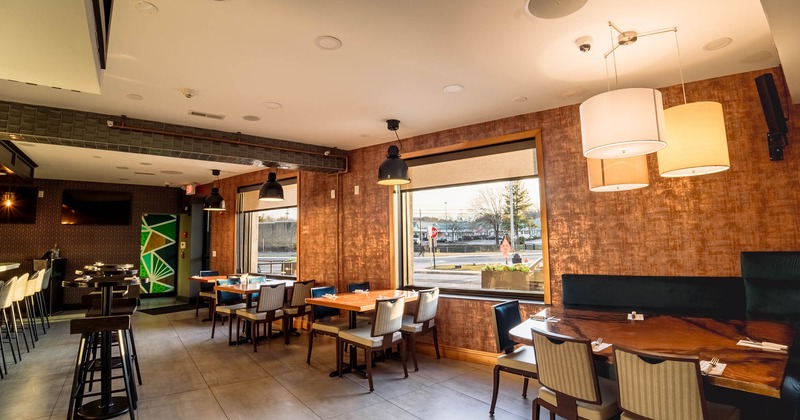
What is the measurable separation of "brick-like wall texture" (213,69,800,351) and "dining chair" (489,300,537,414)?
3.42 feet

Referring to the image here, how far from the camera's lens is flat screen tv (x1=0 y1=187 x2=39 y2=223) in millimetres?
8188

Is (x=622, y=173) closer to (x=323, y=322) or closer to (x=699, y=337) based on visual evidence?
(x=699, y=337)

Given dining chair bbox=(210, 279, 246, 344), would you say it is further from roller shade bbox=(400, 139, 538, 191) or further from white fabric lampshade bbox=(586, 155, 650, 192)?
white fabric lampshade bbox=(586, 155, 650, 192)

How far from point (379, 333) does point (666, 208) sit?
9.92 ft

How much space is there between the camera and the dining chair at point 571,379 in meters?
2.13

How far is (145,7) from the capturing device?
234 centimetres

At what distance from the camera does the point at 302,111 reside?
14.3ft

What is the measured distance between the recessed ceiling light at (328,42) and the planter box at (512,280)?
10.8ft

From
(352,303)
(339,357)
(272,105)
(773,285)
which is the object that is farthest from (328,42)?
(773,285)

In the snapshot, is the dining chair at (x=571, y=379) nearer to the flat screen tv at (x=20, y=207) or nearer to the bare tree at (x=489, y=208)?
the bare tree at (x=489, y=208)

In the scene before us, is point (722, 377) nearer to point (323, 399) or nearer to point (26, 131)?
point (323, 399)

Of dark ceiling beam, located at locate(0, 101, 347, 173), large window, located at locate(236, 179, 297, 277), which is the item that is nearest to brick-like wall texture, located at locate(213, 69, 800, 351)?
dark ceiling beam, located at locate(0, 101, 347, 173)

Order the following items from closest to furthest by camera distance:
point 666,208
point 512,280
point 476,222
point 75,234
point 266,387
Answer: point 666,208 < point 266,387 < point 512,280 < point 476,222 < point 75,234

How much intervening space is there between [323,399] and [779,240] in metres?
4.15
